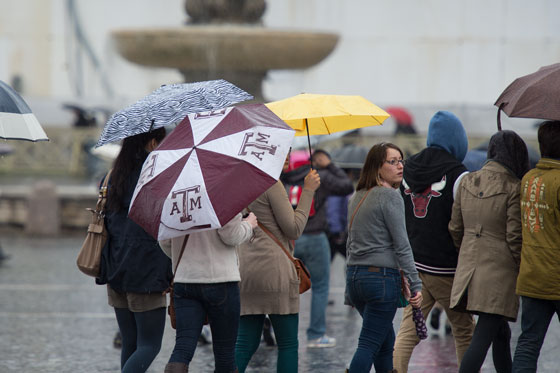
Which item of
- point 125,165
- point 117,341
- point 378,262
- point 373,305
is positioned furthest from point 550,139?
point 117,341

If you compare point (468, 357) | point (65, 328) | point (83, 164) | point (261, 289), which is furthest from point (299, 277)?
point (83, 164)

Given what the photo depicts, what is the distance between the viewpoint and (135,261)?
4.71m

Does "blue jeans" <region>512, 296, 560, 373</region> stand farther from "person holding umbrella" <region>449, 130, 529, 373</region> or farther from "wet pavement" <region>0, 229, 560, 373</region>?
"wet pavement" <region>0, 229, 560, 373</region>

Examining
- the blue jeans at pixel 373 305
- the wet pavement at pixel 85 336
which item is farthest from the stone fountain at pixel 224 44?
the blue jeans at pixel 373 305

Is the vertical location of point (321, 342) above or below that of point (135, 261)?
below

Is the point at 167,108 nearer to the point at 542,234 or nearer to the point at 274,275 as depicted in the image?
the point at 274,275

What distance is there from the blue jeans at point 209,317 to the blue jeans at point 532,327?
4.55ft

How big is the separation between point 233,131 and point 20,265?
7.26m

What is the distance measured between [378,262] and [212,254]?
0.89m

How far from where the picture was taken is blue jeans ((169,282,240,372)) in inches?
173

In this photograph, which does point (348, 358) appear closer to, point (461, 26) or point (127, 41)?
point (127, 41)

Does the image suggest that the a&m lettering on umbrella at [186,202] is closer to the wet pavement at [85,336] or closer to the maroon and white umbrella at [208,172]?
the maroon and white umbrella at [208,172]

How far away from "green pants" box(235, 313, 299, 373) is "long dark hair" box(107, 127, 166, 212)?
0.90 meters

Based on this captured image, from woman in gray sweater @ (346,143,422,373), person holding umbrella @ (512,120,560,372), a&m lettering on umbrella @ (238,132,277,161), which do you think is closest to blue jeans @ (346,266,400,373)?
woman in gray sweater @ (346,143,422,373)
